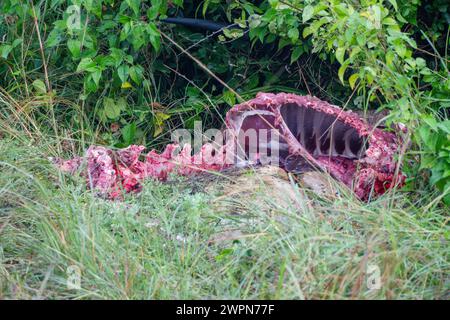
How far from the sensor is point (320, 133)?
3.94 m

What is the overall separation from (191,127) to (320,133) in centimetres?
89

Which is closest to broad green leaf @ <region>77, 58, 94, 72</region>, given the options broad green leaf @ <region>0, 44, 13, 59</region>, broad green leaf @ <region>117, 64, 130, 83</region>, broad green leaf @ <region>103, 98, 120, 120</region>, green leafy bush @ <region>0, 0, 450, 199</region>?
green leafy bush @ <region>0, 0, 450, 199</region>

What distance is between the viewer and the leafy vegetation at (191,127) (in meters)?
2.58

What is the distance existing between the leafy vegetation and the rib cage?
25cm

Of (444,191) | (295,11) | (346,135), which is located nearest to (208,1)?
(295,11)

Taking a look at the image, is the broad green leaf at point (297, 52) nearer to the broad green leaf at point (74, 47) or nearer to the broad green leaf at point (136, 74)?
the broad green leaf at point (136, 74)

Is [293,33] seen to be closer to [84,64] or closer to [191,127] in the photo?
[191,127]

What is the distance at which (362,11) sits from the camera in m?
3.38

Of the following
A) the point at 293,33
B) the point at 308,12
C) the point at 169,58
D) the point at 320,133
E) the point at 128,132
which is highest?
the point at 308,12

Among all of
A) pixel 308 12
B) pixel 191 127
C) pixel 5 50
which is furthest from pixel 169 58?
pixel 308 12

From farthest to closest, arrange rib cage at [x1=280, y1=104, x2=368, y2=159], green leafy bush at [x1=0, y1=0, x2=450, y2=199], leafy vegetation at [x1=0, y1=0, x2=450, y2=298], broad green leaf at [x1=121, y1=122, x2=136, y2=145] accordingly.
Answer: broad green leaf at [x1=121, y1=122, x2=136, y2=145], green leafy bush at [x1=0, y1=0, x2=450, y2=199], rib cage at [x1=280, y1=104, x2=368, y2=159], leafy vegetation at [x1=0, y1=0, x2=450, y2=298]

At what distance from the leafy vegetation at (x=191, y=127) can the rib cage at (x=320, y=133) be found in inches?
9.9

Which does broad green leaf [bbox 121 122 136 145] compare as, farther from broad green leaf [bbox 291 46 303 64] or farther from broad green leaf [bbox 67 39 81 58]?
broad green leaf [bbox 291 46 303 64]

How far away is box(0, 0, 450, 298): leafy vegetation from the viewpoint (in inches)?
102
